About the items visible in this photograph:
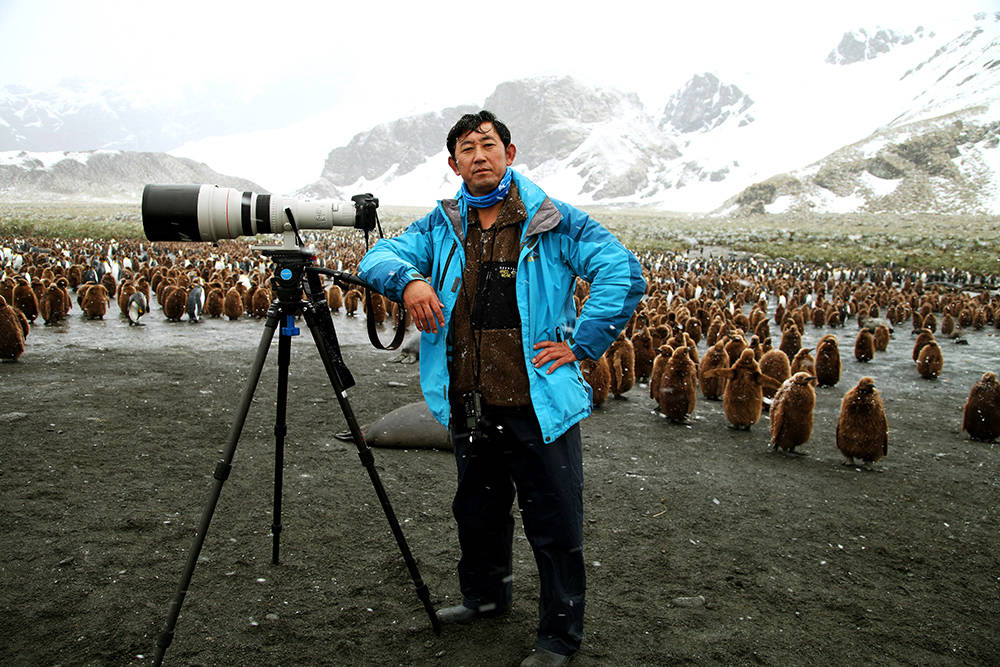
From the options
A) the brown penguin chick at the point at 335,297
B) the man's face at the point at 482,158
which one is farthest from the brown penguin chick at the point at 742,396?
the brown penguin chick at the point at 335,297

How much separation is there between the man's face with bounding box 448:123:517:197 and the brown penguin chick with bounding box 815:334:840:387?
23.0 ft

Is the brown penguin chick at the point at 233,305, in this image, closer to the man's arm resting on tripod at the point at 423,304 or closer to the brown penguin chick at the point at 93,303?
the brown penguin chick at the point at 93,303

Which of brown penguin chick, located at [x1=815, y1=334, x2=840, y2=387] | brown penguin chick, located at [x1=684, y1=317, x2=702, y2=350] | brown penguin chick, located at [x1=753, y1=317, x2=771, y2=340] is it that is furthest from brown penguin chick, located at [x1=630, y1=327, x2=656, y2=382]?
brown penguin chick, located at [x1=753, y1=317, x2=771, y2=340]

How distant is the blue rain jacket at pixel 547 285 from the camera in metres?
2.33

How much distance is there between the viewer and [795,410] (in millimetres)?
5262

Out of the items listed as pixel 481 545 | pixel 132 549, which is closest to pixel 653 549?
pixel 481 545

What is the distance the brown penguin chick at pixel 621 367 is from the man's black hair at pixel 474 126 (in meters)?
4.68

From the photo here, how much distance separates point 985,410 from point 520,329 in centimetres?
551

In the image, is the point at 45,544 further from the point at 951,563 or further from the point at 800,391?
the point at 800,391

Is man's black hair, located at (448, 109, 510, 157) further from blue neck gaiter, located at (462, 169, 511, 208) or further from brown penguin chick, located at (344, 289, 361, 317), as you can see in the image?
brown penguin chick, located at (344, 289, 361, 317)

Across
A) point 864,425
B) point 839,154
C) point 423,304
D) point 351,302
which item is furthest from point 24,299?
point 839,154

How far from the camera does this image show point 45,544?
10.5 feet

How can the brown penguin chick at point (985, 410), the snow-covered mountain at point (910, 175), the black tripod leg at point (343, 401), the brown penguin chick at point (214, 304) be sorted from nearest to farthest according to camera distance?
1. the black tripod leg at point (343, 401)
2. the brown penguin chick at point (985, 410)
3. the brown penguin chick at point (214, 304)
4. the snow-covered mountain at point (910, 175)

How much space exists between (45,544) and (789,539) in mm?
4093
